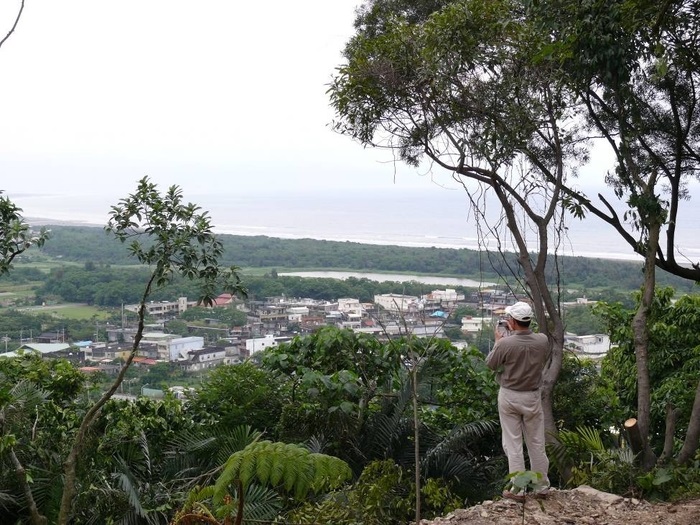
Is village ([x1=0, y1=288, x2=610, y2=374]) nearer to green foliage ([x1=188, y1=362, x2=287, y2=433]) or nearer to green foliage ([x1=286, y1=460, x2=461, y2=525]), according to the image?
green foliage ([x1=188, y1=362, x2=287, y2=433])

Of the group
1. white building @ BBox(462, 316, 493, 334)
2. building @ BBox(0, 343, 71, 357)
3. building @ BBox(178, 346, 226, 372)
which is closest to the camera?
building @ BBox(0, 343, 71, 357)

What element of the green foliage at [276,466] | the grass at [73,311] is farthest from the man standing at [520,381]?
the grass at [73,311]

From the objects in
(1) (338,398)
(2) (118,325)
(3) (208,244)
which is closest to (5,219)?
(3) (208,244)

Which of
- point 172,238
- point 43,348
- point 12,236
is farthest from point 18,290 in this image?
point 172,238

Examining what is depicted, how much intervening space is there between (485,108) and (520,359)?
10.2ft

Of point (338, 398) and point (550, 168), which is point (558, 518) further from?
point (550, 168)

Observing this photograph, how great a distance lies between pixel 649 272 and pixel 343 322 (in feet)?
11.8

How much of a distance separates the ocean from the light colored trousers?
2423 mm

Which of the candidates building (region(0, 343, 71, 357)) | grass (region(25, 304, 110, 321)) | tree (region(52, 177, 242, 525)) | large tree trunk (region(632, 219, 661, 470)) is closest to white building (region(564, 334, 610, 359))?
large tree trunk (region(632, 219, 661, 470))

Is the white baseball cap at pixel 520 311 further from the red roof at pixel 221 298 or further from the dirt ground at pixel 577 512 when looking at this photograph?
the red roof at pixel 221 298

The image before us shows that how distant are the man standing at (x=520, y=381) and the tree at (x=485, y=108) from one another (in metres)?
1.51

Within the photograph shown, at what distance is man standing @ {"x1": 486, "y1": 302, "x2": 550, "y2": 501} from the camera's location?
5.50m

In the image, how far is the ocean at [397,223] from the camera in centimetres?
879

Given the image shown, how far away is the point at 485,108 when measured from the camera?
7.68m
